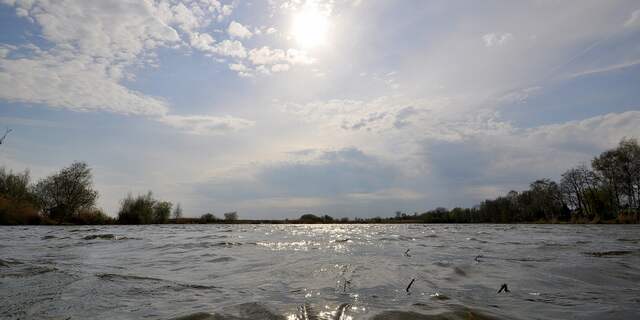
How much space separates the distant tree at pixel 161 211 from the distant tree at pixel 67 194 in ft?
35.7

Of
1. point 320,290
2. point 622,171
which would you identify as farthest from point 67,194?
point 622,171

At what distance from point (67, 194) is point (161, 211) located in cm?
1649

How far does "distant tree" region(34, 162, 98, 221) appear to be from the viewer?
61.2 meters

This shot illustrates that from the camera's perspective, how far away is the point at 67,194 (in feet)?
203

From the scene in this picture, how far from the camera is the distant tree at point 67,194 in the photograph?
61.2 meters

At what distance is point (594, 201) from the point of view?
72.9 m

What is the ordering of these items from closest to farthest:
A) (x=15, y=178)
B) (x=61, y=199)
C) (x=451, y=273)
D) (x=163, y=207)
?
(x=451, y=273) < (x=61, y=199) < (x=15, y=178) < (x=163, y=207)

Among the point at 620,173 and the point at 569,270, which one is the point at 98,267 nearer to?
the point at 569,270

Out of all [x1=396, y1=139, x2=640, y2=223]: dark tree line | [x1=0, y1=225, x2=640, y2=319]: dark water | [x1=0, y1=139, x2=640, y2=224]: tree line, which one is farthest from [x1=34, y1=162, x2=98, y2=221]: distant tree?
[x1=396, y1=139, x2=640, y2=223]: dark tree line

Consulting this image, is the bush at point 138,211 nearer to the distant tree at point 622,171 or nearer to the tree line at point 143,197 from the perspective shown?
the tree line at point 143,197

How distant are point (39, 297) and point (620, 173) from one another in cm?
8329

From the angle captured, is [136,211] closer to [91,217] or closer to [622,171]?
[91,217]

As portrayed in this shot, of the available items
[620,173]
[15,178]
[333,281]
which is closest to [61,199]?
[15,178]

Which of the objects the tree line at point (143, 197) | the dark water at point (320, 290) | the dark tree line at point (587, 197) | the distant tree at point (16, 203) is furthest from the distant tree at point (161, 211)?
the dark tree line at point (587, 197)
